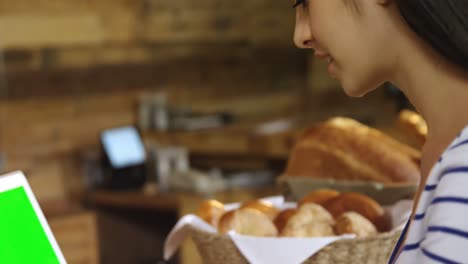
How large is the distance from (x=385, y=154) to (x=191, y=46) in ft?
9.38

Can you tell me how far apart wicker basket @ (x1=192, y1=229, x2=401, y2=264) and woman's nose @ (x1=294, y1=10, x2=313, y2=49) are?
0.52 m

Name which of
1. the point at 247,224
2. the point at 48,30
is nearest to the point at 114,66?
the point at 48,30

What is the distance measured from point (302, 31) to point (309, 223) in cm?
59

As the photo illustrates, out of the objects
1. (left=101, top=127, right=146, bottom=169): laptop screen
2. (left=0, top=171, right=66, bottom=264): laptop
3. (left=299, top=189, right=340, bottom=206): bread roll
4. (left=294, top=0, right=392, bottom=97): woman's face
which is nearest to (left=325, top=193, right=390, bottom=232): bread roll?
(left=299, top=189, right=340, bottom=206): bread roll

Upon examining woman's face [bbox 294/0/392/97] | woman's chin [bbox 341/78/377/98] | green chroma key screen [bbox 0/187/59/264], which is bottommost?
green chroma key screen [bbox 0/187/59/264]

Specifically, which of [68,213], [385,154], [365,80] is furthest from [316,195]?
[68,213]

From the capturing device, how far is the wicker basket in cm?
121

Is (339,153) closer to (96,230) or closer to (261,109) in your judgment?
(96,230)

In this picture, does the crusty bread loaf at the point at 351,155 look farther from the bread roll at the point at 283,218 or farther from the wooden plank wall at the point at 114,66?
the wooden plank wall at the point at 114,66

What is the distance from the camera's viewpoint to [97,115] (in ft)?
13.4

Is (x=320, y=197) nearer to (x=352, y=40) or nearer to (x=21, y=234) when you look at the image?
(x=21, y=234)

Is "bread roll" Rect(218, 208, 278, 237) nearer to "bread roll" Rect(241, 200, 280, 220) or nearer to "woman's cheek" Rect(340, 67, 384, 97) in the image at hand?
"bread roll" Rect(241, 200, 280, 220)

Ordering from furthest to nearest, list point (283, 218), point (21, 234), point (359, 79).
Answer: point (283, 218), point (21, 234), point (359, 79)

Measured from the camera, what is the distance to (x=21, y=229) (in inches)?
40.7
